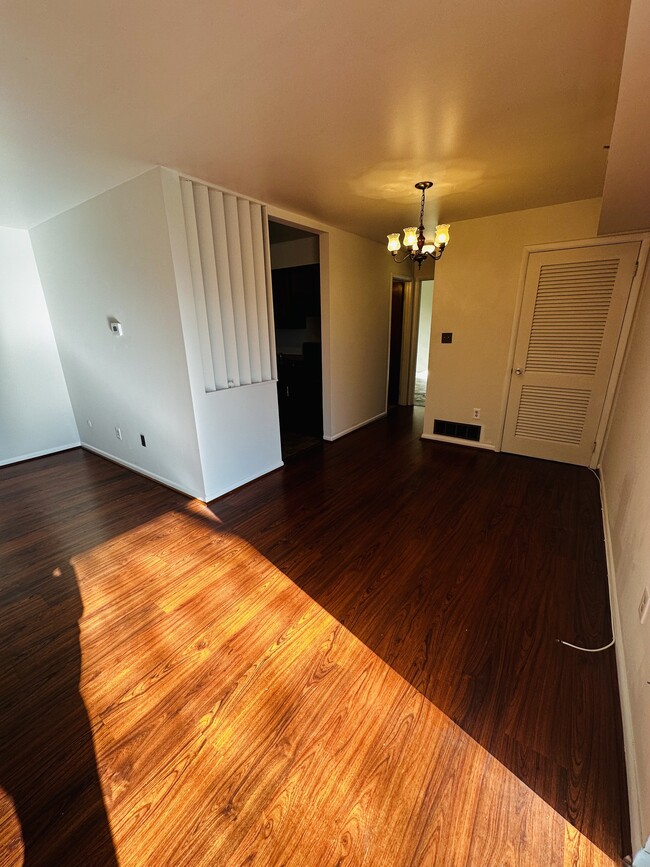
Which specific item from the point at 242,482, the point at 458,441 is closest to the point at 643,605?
the point at 242,482

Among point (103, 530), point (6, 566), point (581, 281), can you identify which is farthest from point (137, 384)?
point (581, 281)

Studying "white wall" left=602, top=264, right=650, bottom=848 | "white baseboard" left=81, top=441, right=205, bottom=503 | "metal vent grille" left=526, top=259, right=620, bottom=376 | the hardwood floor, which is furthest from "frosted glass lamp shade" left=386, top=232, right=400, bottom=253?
"white baseboard" left=81, top=441, right=205, bottom=503

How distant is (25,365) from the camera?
12.8 feet

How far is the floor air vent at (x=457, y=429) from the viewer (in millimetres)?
4096

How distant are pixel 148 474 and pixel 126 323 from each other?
147 centimetres

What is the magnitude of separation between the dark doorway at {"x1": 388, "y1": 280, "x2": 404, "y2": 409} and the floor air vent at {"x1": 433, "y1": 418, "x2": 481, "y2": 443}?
5.33 feet

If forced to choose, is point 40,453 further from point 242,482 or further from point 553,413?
point 553,413

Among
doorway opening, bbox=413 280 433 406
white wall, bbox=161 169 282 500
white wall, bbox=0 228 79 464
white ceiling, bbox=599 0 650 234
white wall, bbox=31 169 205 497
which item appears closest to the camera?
white ceiling, bbox=599 0 650 234

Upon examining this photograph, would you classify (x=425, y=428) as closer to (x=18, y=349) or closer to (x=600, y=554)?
(x=600, y=554)

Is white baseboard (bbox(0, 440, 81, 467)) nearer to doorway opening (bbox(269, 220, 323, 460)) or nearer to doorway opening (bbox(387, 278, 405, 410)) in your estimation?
doorway opening (bbox(269, 220, 323, 460))

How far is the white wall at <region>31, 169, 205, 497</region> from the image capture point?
2.53m

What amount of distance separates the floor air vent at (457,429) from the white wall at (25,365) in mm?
4621

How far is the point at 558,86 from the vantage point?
1533 millimetres

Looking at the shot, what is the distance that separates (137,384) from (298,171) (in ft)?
7.11
